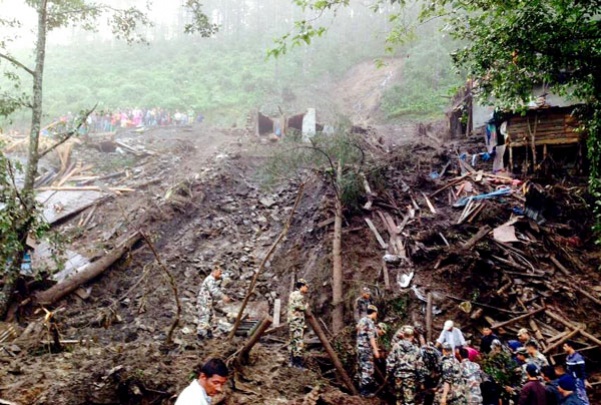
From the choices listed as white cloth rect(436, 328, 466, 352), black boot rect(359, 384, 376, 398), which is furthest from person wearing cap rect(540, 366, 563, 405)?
black boot rect(359, 384, 376, 398)

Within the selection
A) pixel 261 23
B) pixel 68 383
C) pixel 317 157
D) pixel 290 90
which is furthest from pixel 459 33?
pixel 261 23

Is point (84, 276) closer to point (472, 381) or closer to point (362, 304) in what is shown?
point (362, 304)

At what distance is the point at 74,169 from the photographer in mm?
18344

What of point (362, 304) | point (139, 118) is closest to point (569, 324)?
point (362, 304)

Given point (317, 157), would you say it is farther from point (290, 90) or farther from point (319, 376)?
point (290, 90)

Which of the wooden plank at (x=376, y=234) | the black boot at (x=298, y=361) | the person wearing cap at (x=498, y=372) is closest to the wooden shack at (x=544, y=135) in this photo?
the wooden plank at (x=376, y=234)

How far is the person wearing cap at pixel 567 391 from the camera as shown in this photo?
5.41m

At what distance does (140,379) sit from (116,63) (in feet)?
132

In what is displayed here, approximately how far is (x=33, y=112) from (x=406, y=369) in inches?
392

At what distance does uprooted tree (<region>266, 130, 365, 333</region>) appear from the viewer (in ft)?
33.2

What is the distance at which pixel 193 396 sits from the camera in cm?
300

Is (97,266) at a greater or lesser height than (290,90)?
lesser

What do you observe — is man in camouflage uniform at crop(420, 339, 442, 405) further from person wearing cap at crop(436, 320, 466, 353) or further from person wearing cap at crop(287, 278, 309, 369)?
person wearing cap at crop(287, 278, 309, 369)

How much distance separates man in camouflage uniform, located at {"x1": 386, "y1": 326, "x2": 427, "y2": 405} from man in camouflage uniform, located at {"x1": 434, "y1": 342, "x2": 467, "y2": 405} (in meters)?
0.34
